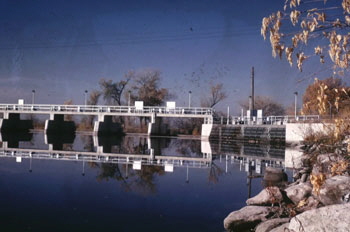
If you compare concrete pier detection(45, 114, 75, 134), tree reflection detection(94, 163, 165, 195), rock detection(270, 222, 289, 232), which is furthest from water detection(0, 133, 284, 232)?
concrete pier detection(45, 114, 75, 134)

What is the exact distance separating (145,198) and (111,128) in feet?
153

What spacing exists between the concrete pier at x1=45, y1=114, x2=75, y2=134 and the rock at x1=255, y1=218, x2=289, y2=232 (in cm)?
5192

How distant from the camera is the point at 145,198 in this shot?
10.2 m

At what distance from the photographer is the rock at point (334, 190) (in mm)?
6832

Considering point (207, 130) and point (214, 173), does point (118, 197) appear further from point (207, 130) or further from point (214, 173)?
point (207, 130)

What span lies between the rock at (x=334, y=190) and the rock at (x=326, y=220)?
182cm

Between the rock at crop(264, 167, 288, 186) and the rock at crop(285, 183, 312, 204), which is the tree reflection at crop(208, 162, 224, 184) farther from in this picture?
the rock at crop(285, 183, 312, 204)

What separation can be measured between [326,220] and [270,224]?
1834mm

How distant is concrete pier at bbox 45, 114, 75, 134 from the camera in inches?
2180

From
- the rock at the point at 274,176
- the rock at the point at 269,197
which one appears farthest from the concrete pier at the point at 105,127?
the rock at the point at 269,197

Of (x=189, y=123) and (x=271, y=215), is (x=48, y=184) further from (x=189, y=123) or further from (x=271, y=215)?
(x=189, y=123)

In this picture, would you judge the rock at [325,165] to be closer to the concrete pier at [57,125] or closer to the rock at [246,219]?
the rock at [246,219]

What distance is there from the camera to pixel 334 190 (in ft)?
22.8

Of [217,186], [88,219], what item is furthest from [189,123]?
[88,219]
